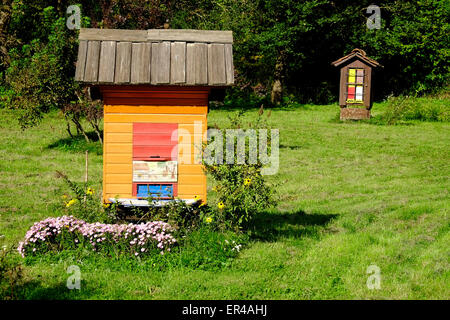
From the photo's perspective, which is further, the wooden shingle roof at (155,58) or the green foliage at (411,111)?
the green foliage at (411,111)

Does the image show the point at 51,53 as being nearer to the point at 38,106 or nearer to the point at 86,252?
the point at 38,106

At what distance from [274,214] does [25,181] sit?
670cm

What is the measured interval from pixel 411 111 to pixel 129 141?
18638 mm

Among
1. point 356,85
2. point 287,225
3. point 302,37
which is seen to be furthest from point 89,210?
point 302,37

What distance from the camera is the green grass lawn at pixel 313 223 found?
7.64m

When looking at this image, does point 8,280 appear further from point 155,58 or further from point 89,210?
point 155,58

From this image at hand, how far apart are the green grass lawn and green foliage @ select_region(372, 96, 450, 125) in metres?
2.93

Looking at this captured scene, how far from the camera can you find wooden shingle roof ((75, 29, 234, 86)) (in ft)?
31.0

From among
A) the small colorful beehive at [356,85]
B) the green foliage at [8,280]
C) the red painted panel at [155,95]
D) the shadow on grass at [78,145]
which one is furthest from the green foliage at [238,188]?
the small colorful beehive at [356,85]

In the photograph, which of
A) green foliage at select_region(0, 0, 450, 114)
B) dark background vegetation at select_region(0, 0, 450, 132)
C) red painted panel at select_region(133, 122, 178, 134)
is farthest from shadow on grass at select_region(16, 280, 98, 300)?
green foliage at select_region(0, 0, 450, 114)

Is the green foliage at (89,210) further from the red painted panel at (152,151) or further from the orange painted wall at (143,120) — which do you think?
the red painted panel at (152,151)

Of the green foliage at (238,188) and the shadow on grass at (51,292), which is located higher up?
the green foliage at (238,188)

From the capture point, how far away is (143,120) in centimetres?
973

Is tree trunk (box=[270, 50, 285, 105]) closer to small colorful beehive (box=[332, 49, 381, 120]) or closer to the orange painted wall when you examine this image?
small colorful beehive (box=[332, 49, 381, 120])
